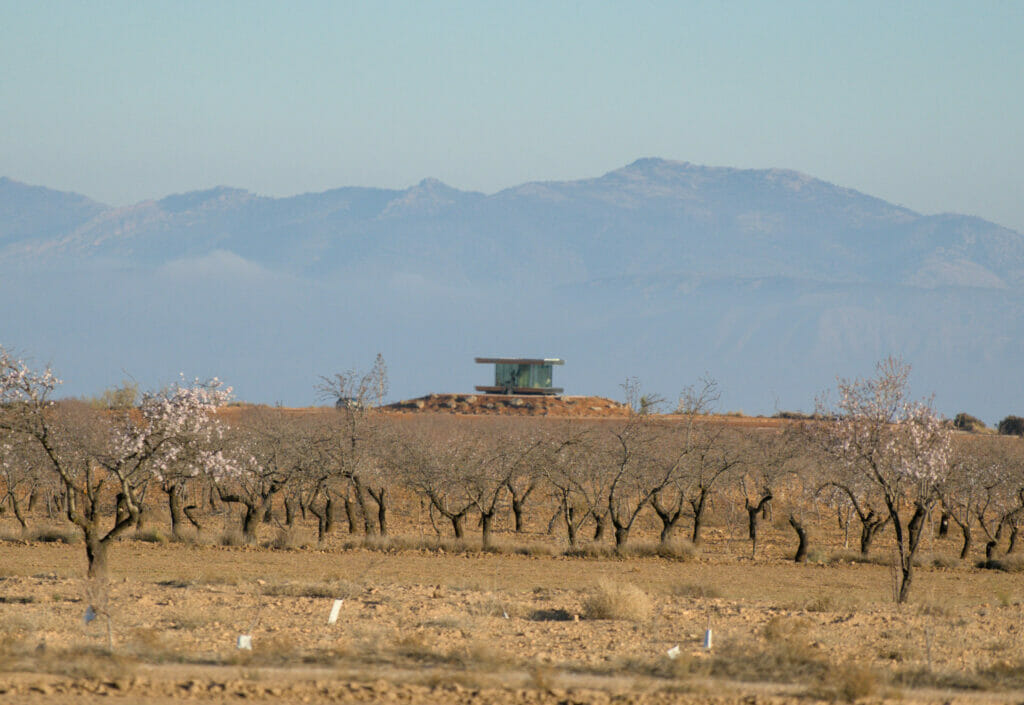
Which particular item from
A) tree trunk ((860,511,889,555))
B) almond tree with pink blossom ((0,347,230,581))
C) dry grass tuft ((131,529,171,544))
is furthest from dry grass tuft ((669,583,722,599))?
dry grass tuft ((131,529,171,544))

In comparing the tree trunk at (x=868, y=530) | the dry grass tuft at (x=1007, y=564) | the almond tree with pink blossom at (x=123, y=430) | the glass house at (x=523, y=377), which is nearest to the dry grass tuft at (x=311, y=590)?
the almond tree with pink blossom at (x=123, y=430)

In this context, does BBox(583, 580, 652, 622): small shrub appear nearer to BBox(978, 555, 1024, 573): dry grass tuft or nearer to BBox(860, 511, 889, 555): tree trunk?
BBox(978, 555, 1024, 573): dry grass tuft

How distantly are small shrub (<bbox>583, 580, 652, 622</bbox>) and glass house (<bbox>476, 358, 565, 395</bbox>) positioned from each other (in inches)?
3077

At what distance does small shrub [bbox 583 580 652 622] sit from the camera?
778 inches

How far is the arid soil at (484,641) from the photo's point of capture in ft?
46.3

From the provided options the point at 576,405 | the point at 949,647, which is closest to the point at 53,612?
the point at 949,647

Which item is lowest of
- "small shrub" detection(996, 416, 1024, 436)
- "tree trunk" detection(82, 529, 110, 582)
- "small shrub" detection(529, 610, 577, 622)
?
"small shrub" detection(529, 610, 577, 622)

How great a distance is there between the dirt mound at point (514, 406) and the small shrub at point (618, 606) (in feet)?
212

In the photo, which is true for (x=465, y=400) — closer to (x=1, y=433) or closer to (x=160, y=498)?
(x=160, y=498)

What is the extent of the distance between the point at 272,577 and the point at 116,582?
3452mm

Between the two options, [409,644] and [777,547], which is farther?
[777,547]

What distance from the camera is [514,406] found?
Answer: 90.9 m

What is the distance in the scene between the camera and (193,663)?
15.1m

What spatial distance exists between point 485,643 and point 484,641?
0.38m
